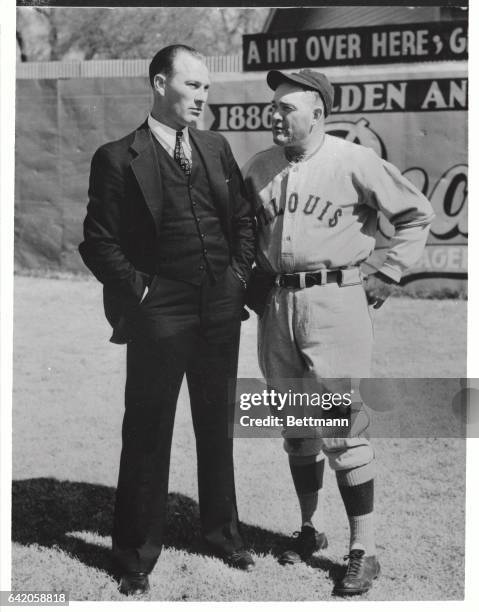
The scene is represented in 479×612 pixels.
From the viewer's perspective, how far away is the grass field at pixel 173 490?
3.58 metres

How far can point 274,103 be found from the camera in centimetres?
338

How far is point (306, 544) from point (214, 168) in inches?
63.1

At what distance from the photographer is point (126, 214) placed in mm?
3236

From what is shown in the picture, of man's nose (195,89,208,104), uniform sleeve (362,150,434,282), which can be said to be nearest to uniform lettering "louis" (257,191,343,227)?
uniform sleeve (362,150,434,282)

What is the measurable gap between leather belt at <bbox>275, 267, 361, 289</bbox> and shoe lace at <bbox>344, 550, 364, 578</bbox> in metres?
1.06

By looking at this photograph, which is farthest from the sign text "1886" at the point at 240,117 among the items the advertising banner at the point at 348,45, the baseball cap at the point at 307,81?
the baseball cap at the point at 307,81

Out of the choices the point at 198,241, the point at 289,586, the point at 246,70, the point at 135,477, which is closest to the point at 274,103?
the point at 198,241

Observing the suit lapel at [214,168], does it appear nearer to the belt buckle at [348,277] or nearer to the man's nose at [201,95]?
the man's nose at [201,95]

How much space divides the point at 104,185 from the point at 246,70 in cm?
132

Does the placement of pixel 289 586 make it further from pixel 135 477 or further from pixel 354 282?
pixel 354 282

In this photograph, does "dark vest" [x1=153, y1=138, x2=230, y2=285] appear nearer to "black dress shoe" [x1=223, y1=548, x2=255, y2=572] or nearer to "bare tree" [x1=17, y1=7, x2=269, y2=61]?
"bare tree" [x1=17, y1=7, x2=269, y2=61]

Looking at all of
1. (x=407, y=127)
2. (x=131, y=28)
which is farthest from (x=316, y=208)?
(x=407, y=127)
